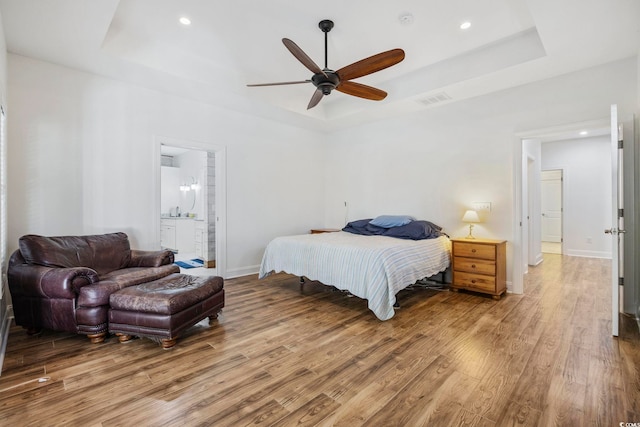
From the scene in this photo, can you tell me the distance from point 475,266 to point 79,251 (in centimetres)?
456

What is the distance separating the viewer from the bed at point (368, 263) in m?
3.11

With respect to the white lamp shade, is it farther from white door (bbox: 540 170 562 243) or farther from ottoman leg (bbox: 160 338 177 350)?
white door (bbox: 540 170 562 243)

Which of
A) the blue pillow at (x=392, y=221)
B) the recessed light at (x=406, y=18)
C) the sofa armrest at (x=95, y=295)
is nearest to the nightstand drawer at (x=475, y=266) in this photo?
the blue pillow at (x=392, y=221)

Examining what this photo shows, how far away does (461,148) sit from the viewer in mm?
4594

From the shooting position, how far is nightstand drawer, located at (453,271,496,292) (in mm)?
3805

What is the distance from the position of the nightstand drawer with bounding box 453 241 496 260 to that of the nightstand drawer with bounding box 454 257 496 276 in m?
0.06

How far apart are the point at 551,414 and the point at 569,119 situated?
3.45 m

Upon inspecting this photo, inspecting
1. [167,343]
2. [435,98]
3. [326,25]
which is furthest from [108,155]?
[435,98]

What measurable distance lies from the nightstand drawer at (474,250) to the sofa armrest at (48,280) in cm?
412

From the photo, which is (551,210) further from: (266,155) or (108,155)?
(108,155)

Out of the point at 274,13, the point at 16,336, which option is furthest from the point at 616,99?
the point at 16,336

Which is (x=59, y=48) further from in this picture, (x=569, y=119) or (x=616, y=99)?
(x=616, y=99)

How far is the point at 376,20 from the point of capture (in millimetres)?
3066

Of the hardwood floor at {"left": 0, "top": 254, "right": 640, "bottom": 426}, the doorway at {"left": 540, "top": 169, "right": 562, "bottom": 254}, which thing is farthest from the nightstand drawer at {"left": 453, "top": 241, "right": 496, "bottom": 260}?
the doorway at {"left": 540, "top": 169, "right": 562, "bottom": 254}
